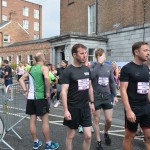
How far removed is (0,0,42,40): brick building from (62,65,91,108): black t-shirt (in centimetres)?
6657

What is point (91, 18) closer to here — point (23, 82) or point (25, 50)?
point (25, 50)

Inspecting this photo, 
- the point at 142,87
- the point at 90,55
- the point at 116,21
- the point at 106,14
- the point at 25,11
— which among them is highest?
the point at 25,11

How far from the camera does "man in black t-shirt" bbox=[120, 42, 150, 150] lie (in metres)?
4.47

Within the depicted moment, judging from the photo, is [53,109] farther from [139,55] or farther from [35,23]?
[35,23]

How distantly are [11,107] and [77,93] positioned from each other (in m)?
2.07

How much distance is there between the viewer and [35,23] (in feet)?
251

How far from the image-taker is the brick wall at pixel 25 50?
29.2m

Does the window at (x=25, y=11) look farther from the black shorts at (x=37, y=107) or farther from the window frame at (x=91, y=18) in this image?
the black shorts at (x=37, y=107)

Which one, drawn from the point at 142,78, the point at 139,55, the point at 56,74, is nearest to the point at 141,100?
the point at 142,78

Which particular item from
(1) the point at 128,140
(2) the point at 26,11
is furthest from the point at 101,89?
(2) the point at 26,11

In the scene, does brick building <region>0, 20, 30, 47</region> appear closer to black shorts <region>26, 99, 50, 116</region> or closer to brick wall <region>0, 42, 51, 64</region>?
brick wall <region>0, 42, 51, 64</region>

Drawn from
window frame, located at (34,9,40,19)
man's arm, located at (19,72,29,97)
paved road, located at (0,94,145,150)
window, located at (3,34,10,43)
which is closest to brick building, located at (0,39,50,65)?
window, located at (3,34,10,43)

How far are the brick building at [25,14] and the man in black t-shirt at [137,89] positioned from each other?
67.0 m

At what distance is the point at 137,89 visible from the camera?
4.50 meters
